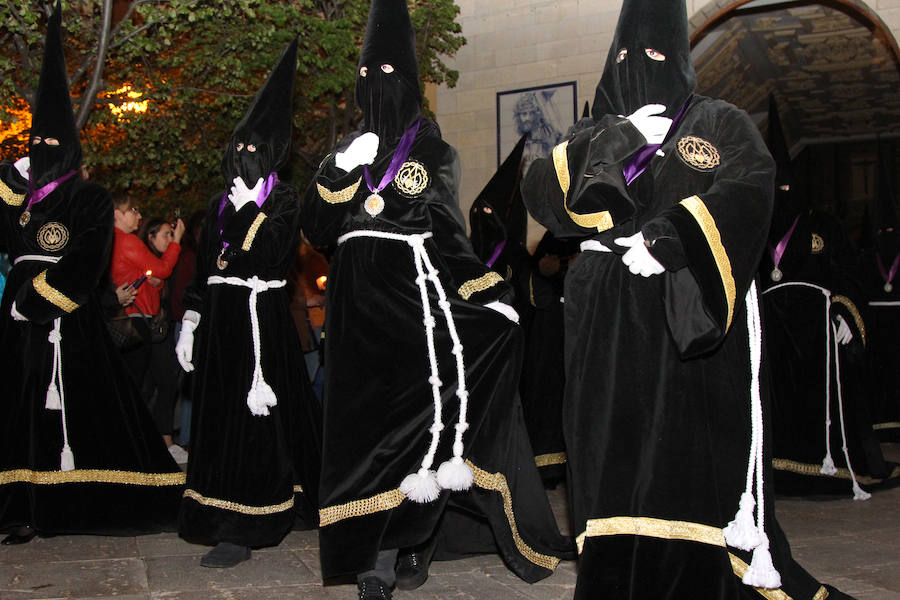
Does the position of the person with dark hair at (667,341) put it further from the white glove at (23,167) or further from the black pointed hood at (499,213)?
the black pointed hood at (499,213)

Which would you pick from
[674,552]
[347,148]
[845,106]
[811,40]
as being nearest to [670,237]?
[674,552]

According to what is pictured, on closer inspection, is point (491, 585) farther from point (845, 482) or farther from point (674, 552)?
point (845, 482)

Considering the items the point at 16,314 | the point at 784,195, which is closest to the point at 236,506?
the point at 16,314

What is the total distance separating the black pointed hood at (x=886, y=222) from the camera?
9.46m

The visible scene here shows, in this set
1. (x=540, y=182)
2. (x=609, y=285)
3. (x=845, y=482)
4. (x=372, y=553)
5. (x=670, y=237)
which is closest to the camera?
(x=670, y=237)

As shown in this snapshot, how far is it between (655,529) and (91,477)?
340 centimetres

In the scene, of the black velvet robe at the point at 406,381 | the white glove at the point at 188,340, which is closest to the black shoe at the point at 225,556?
the black velvet robe at the point at 406,381

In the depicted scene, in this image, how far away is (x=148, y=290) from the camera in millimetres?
8312

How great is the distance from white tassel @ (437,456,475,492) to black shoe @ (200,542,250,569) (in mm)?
1309

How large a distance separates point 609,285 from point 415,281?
3.93 feet

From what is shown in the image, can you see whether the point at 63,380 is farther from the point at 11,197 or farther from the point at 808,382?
the point at 808,382

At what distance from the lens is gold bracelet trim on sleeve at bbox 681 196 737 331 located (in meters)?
3.21

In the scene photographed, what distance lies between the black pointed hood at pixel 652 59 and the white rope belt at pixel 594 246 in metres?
0.50

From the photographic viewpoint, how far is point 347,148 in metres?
4.53
